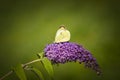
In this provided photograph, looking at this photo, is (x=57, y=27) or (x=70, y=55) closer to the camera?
(x=70, y=55)

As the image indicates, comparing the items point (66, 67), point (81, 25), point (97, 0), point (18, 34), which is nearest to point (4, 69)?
point (18, 34)

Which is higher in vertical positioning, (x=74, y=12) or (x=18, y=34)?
(x=74, y=12)

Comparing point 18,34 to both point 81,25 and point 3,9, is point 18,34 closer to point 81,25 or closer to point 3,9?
point 3,9

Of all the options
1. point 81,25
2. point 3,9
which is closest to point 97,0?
point 81,25

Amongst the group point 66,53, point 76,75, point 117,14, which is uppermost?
point 117,14

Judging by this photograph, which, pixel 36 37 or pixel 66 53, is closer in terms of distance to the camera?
pixel 66 53

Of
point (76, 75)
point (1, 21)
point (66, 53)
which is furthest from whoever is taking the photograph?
point (1, 21)

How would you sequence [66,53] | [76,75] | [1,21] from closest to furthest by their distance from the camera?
[66,53] → [76,75] → [1,21]

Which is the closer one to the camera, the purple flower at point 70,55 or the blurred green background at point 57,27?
the purple flower at point 70,55
